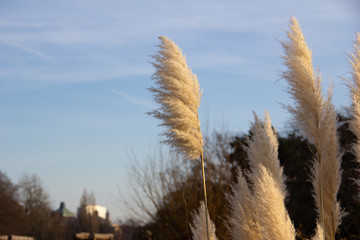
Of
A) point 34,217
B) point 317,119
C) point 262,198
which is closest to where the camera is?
point 262,198

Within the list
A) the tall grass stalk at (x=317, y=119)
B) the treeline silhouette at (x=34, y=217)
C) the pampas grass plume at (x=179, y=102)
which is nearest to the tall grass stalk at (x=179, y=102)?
the pampas grass plume at (x=179, y=102)

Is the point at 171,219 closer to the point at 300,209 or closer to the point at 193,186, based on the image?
the point at 193,186

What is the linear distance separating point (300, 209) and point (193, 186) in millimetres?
4664

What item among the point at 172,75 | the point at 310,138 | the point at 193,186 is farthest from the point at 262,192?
the point at 193,186

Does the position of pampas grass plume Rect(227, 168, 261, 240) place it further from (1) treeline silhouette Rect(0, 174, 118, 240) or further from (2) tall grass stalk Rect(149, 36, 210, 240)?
(1) treeline silhouette Rect(0, 174, 118, 240)

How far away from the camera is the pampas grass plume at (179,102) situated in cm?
338

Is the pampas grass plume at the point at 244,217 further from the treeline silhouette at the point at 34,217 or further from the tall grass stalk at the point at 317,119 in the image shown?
the treeline silhouette at the point at 34,217

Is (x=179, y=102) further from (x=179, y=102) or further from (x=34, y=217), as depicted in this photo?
(x=34, y=217)

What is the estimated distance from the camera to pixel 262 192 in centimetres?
286

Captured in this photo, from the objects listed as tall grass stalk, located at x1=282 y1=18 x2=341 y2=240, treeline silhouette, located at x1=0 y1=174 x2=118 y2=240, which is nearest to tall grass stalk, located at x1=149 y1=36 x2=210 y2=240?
tall grass stalk, located at x1=282 y1=18 x2=341 y2=240

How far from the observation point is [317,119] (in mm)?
3172

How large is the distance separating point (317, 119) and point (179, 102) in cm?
95

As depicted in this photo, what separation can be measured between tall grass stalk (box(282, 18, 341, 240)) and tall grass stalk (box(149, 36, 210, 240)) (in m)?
0.66

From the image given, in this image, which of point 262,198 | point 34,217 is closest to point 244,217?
point 262,198
